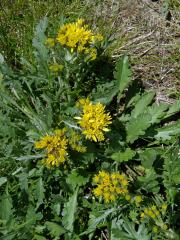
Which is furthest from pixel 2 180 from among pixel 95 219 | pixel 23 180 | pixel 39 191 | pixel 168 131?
pixel 168 131

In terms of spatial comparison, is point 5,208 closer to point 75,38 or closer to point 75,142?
point 75,142

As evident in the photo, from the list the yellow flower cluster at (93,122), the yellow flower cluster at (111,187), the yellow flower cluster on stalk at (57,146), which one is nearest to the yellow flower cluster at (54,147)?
the yellow flower cluster on stalk at (57,146)

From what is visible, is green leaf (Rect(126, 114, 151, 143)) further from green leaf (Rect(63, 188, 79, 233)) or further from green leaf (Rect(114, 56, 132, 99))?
green leaf (Rect(63, 188, 79, 233))

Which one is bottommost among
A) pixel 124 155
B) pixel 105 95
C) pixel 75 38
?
pixel 124 155

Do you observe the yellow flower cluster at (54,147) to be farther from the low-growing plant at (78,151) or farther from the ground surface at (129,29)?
the ground surface at (129,29)

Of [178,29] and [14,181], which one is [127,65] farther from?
[14,181]

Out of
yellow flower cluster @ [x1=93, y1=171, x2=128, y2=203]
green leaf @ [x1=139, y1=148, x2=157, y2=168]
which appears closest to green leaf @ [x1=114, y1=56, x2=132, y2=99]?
green leaf @ [x1=139, y1=148, x2=157, y2=168]

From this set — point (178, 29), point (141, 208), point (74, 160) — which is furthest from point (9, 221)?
point (178, 29)
